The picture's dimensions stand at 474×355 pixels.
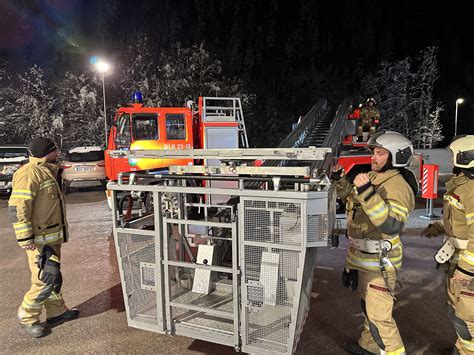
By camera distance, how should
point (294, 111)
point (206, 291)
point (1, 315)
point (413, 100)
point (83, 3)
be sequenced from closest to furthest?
point (206, 291) < point (1, 315) < point (413, 100) < point (294, 111) < point (83, 3)

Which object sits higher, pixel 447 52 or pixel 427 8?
pixel 427 8

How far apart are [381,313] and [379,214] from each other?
80cm

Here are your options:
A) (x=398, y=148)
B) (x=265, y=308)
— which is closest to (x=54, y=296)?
(x=265, y=308)

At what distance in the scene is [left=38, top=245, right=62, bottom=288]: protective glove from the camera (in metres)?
3.34

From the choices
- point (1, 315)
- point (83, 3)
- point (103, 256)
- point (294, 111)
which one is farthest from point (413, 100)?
point (83, 3)

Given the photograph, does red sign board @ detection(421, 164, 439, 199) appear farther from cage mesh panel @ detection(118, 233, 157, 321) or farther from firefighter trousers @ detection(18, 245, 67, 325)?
firefighter trousers @ detection(18, 245, 67, 325)

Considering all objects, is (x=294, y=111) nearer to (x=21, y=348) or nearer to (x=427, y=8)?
(x=427, y=8)

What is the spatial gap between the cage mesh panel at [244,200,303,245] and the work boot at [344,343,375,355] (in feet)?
4.40

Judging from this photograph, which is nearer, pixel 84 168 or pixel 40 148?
pixel 40 148

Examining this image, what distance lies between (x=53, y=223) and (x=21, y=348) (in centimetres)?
111

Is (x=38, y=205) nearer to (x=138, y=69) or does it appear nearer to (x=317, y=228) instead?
(x=317, y=228)

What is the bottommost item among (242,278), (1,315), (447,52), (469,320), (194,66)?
(1,315)

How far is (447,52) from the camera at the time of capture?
43.0 metres

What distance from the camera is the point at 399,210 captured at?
98.5 inches
